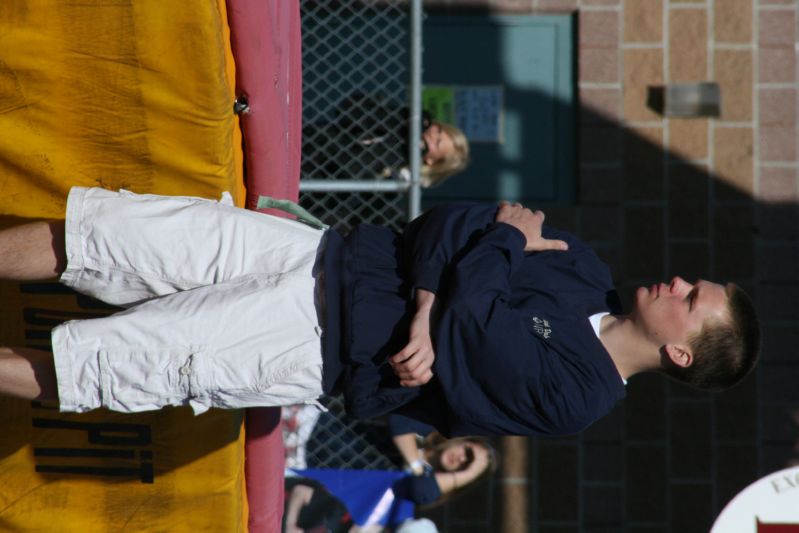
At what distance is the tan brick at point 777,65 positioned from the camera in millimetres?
5945

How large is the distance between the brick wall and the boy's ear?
3160mm

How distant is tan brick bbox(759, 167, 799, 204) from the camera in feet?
19.6

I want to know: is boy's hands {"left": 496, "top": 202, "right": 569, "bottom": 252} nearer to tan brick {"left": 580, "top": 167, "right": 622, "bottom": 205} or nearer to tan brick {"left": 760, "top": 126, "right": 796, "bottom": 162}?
tan brick {"left": 580, "top": 167, "right": 622, "bottom": 205}

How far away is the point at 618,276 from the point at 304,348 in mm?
3591

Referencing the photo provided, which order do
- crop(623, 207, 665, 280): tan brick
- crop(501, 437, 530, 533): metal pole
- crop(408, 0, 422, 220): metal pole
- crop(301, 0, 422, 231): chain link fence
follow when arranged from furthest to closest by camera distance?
crop(623, 207, 665, 280): tan brick < crop(501, 437, 530, 533): metal pole < crop(301, 0, 422, 231): chain link fence < crop(408, 0, 422, 220): metal pole

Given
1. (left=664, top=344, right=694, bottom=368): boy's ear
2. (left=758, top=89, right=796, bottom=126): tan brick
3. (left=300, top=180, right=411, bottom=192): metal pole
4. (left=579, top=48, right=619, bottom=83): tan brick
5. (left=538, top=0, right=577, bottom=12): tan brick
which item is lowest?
(left=664, top=344, right=694, bottom=368): boy's ear

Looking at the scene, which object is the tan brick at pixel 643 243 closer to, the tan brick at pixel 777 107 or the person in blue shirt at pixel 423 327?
the tan brick at pixel 777 107

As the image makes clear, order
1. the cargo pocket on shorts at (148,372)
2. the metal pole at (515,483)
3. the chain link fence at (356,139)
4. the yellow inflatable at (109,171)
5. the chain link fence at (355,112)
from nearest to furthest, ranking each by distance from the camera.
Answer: the cargo pocket on shorts at (148,372) → the yellow inflatable at (109,171) → the chain link fence at (356,139) → the chain link fence at (355,112) → the metal pole at (515,483)

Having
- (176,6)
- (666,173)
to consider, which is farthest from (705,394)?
(176,6)

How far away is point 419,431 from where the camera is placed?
17.5ft

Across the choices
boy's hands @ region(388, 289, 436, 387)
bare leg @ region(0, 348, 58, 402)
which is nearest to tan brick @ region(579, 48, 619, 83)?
boy's hands @ region(388, 289, 436, 387)

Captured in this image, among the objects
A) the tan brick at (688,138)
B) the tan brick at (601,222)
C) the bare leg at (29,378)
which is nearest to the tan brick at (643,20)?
the tan brick at (688,138)

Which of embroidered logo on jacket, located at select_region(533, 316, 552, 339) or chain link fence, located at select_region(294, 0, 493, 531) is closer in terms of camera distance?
embroidered logo on jacket, located at select_region(533, 316, 552, 339)

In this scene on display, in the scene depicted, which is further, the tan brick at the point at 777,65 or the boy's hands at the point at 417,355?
the tan brick at the point at 777,65
